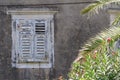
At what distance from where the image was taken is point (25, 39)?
13078mm

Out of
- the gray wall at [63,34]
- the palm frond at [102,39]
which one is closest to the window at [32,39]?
the gray wall at [63,34]

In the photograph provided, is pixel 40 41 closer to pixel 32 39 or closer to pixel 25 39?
pixel 32 39

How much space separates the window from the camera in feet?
42.4

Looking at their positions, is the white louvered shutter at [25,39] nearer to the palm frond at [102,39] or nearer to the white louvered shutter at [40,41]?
the white louvered shutter at [40,41]

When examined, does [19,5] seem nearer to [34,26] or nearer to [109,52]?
[34,26]

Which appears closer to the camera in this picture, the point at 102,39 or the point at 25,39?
the point at 102,39

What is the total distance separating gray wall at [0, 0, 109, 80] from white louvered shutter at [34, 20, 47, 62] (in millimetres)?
345

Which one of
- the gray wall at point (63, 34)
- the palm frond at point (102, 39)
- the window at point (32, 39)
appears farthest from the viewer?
the gray wall at point (63, 34)

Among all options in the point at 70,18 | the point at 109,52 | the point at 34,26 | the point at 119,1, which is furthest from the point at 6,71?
the point at 109,52

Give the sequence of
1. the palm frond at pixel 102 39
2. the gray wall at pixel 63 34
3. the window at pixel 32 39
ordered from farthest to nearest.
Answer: the gray wall at pixel 63 34
the window at pixel 32 39
the palm frond at pixel 102 39

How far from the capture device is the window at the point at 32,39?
1294 centimetres

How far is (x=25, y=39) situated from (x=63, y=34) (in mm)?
1104

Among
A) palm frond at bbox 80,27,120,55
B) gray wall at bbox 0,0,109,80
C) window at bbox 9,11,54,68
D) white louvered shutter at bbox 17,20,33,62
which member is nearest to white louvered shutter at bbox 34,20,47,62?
window at bbox 9,11,54,68

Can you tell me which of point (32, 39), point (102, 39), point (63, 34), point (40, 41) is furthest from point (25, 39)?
point (102, 39)
